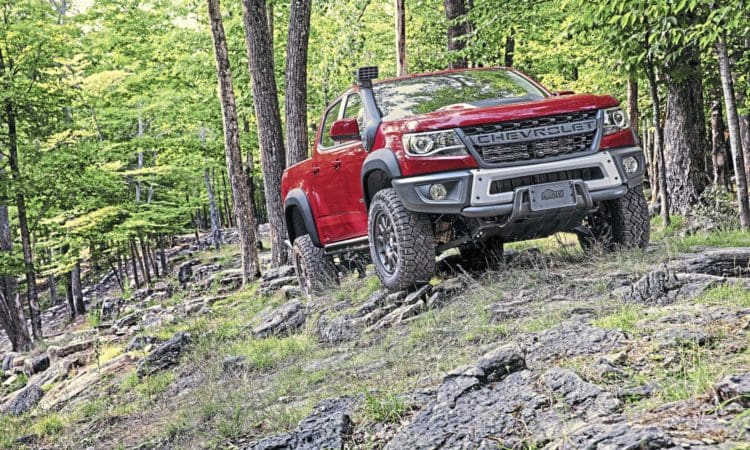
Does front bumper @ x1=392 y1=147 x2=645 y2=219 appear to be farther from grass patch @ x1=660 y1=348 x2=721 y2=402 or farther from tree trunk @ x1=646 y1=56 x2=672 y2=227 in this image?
tree trunk @ x1=646 y1=56 x2=672 y2=227

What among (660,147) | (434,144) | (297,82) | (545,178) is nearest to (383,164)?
(434,144)

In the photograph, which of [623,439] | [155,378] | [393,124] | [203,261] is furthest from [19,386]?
[203,261]

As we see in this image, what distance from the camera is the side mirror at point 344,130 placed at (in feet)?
22.2

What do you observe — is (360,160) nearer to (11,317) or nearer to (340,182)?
(340,182)

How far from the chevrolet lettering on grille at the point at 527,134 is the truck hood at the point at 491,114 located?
112mm

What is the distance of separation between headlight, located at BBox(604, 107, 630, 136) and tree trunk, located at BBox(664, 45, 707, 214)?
16.6ft

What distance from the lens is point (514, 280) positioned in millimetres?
6277

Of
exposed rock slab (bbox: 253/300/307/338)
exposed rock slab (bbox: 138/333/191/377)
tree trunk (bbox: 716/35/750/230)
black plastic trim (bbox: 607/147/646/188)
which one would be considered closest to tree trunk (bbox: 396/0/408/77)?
tree trunk (bbox: 716/35/750/230)

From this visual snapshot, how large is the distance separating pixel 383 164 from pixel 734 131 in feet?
15.6

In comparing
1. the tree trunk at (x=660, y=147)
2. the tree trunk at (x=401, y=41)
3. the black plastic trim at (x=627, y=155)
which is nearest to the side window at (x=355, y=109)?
the black plastic trim at (x=627, y=155)

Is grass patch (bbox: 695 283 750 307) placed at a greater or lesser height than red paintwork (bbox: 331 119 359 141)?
lesser

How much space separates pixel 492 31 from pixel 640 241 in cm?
822

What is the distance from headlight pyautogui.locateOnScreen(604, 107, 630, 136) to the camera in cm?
628

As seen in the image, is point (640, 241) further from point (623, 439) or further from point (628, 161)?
point (623, 439)
